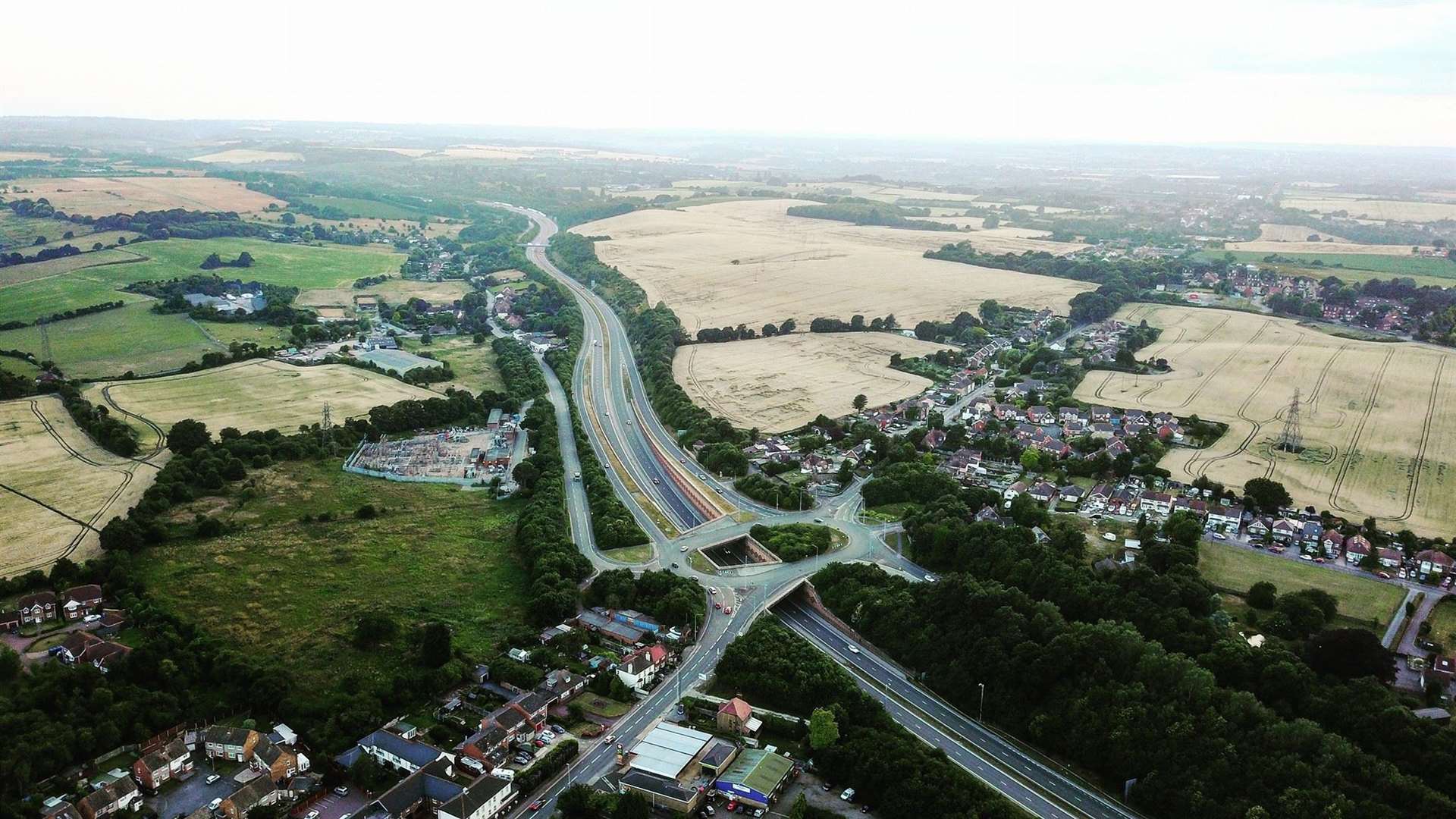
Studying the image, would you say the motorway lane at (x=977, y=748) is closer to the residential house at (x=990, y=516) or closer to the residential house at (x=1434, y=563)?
the residential house at (x=990, y=516)

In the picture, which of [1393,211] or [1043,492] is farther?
[1393,211]

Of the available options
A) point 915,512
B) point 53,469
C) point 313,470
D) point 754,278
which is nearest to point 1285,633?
point 915,512

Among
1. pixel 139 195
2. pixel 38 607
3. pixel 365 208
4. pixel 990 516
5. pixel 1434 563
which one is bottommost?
pixel 38 607

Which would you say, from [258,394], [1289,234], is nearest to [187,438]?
[258,394]

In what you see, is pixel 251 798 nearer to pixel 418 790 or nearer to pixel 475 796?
pixel 418 790

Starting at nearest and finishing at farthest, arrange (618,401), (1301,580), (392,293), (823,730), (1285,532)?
(823,730) < (1301,580) < (1285,532) < (618,401) < (392,293)

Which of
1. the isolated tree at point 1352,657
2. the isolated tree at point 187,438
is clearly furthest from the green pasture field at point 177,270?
the isolated tree at point 1352,657

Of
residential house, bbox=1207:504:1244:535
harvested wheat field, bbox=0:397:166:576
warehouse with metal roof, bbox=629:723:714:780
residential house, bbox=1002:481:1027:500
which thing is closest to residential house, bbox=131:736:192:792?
warehouse with metal roof, bbox=629:723:714:780
